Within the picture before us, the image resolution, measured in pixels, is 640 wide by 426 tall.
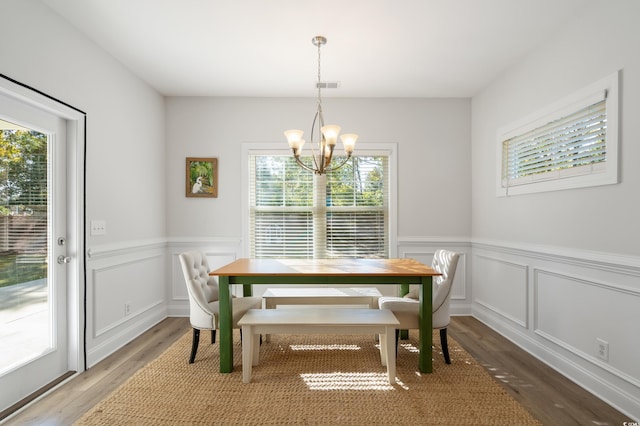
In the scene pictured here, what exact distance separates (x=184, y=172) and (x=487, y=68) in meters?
3.51

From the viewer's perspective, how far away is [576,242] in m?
2.70

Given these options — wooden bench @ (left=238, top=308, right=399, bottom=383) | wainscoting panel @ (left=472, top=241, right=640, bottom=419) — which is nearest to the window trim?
wainscoting panel @ (left=472, top=241, right=640, bottom=419)

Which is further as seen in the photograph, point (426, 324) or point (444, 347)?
point (444, 347)

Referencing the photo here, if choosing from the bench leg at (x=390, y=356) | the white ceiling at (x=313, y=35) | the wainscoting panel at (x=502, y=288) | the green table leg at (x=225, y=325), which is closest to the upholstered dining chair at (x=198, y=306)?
the green table leg at (x=225, y=325)

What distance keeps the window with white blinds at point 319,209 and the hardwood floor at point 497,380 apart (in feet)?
4.74

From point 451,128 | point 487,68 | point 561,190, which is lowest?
point 561,190

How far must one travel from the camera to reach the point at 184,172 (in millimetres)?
4430

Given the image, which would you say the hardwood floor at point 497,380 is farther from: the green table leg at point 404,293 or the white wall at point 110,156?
the green table leg at point 404,293

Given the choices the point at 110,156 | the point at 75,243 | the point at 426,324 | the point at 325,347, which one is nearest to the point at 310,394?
the point at 325,347

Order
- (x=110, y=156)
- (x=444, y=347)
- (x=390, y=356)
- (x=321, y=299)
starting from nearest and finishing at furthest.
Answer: (x=390, y=356) < (x=444, y=347) < (x=110, y=156) < (x=321, y=299)

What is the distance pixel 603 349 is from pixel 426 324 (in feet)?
3.72

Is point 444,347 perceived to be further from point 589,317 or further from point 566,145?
point 566,145

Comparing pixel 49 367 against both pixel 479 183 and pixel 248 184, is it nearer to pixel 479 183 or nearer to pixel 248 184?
pixel 248 184

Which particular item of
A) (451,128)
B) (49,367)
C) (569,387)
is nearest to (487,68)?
(451,128)
